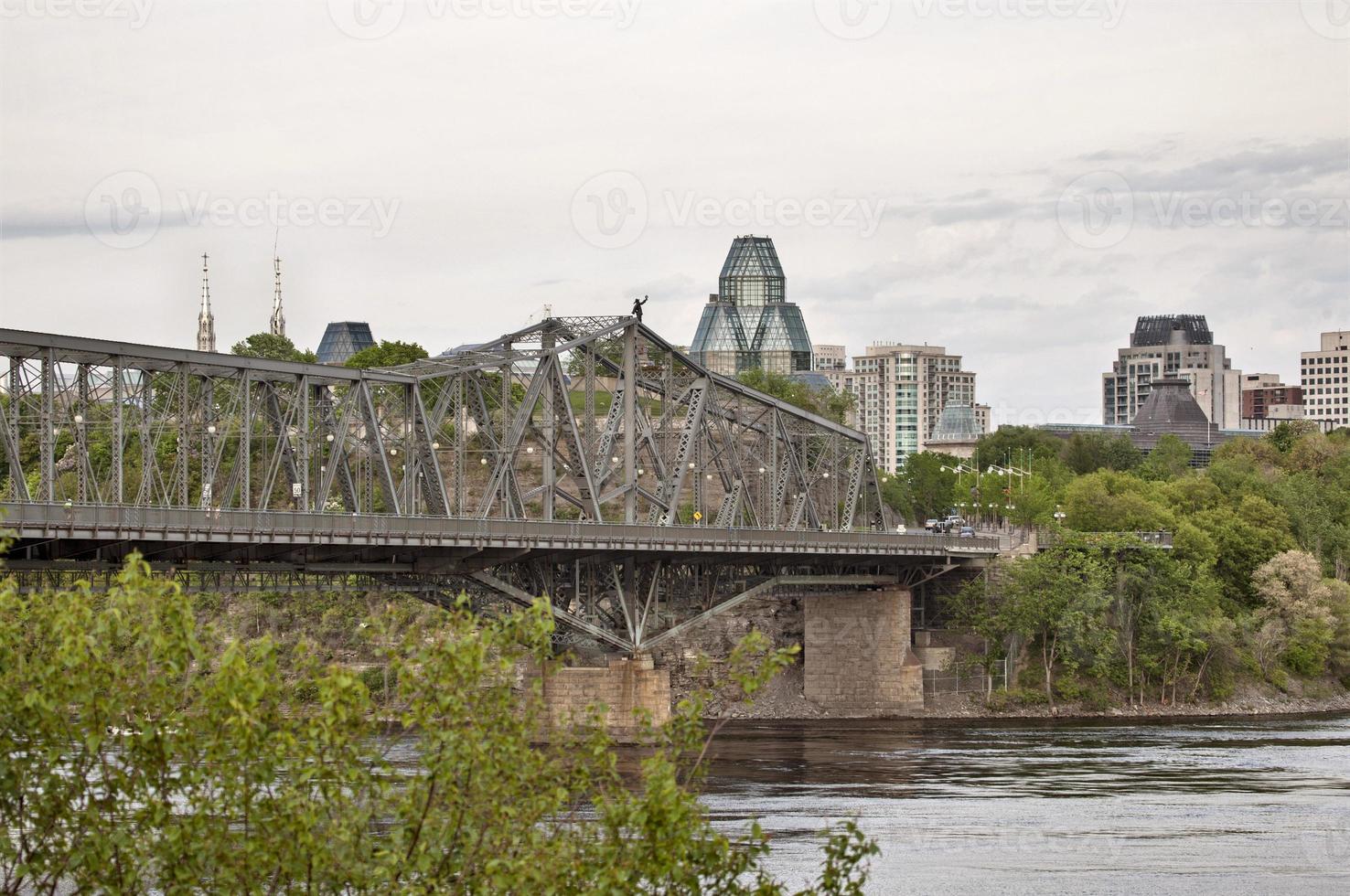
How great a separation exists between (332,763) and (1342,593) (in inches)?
3981

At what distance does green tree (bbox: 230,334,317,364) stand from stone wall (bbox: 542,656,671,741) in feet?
274

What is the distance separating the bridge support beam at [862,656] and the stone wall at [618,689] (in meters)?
20.7

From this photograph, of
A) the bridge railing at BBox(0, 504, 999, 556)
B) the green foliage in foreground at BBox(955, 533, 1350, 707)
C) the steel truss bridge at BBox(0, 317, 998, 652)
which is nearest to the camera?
the bridge railing at BBox(0, 504, 999, 556)

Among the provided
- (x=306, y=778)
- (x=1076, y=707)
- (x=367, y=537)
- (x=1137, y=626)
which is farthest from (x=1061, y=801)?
(x=306, y=778)

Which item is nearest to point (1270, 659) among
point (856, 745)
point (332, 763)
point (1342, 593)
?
point (1342, 593)

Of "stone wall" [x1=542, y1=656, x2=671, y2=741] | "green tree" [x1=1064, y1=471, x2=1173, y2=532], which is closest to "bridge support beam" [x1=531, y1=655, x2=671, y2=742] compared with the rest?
"stone wall" [x1=542, y1=656, x2=671, y2=741]

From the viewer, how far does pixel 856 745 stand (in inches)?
3807

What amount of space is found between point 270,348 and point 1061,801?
122428 mm

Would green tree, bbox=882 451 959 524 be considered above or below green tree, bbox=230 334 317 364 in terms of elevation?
below

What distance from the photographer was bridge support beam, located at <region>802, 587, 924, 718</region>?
113062mm

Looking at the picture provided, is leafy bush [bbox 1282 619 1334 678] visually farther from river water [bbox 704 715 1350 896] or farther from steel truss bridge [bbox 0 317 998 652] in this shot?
steel truss bridge [bbox 0 317 998 652]

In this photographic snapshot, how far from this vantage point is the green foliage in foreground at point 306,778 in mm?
27719

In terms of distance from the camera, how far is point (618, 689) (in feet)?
→ 308

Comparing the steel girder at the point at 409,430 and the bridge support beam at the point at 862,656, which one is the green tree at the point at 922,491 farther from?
the bridge support beam at the point at 862,656
